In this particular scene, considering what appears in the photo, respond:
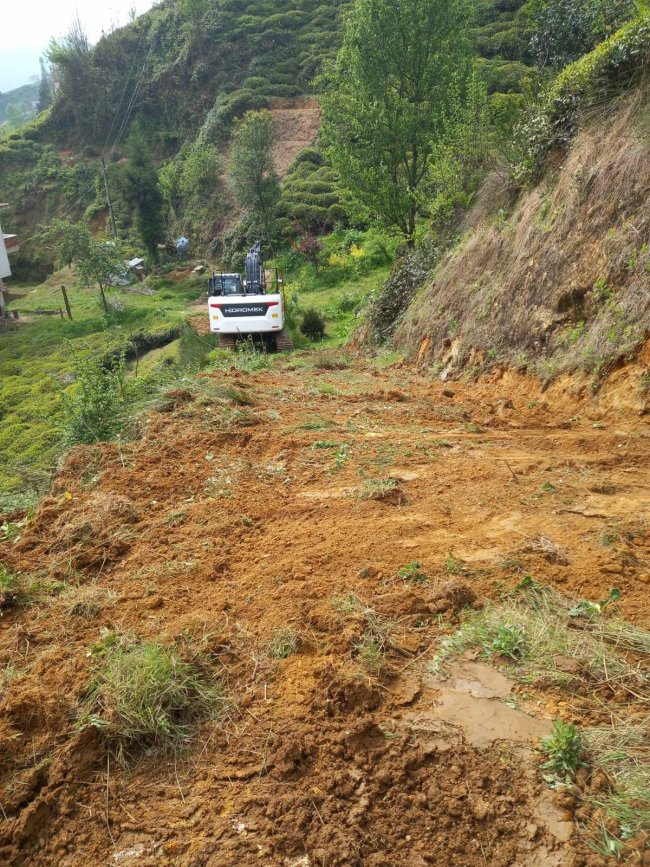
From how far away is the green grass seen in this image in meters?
17.7

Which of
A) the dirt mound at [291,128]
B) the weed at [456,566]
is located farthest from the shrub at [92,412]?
the dirt mound at [291,128]

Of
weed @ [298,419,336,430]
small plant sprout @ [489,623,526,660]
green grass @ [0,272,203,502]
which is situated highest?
small plant sprout @ [489,623,526,660]

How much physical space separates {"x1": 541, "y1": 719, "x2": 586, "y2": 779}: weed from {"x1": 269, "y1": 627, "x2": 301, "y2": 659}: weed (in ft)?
4.81

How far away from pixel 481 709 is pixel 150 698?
1697 mm

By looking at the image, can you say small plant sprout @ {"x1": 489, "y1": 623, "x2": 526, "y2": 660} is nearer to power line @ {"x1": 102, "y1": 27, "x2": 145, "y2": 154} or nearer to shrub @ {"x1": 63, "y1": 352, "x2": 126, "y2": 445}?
shrub @ {"x1": 63, "y1": 352, "x2": 126, "y2": 445}

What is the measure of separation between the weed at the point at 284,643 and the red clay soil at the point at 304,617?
0.04 metres

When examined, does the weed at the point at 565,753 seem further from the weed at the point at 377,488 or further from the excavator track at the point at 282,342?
the excavator track at the point at 282,342

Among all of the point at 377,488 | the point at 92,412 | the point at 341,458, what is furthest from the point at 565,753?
the point at 92,412

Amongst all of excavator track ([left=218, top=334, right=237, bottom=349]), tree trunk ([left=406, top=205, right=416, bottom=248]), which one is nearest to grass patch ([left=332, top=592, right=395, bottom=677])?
tree trunk ([left=406, top=205, right=416, bottom=248])

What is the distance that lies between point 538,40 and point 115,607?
20550 millimetres

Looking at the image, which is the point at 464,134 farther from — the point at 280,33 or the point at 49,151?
the point at 49,151

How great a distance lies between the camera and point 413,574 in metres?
4.20

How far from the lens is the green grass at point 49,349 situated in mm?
17688

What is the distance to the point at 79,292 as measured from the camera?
37.8 m
